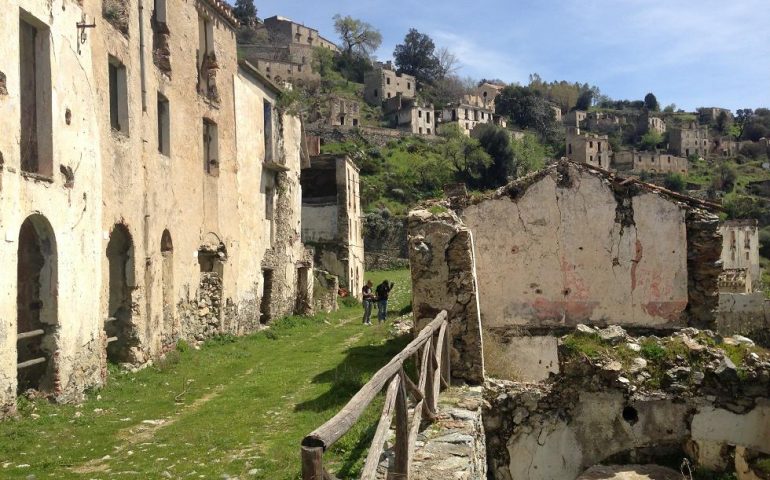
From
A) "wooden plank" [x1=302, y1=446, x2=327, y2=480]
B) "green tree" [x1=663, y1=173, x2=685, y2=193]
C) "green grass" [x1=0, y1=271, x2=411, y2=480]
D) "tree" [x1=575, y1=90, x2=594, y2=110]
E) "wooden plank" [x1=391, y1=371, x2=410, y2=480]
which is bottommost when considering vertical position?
"green grass" [x1=0, y1=271, x2=411, y2=480]

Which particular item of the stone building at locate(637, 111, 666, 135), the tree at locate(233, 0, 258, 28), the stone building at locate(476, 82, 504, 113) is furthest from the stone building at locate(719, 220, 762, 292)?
the tree at locate(233, 0, 258, 28)

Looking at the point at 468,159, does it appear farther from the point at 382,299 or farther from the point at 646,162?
the point at 382,299

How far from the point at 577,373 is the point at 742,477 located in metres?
2.46

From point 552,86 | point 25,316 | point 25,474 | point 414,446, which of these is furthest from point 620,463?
point 552,86

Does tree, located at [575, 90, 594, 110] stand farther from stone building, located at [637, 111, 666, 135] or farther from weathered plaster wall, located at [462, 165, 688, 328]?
weathered plaster wall, located at [462, 165, 688, 328]

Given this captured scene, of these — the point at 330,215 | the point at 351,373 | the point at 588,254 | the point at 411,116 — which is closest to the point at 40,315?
the point at 351,373

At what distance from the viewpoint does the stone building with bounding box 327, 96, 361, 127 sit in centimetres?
8294

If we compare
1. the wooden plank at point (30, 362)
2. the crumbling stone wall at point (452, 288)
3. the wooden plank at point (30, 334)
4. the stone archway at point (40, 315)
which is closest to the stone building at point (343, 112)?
the stone archway at point (40, 315)

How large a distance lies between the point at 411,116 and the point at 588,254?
263 feet

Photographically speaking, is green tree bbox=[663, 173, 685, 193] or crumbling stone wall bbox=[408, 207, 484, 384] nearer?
crumbling stone wall bbox=[408, 207, 484, 384]

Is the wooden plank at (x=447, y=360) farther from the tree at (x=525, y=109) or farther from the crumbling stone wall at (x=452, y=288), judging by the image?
the tree at (x=525, y=109)

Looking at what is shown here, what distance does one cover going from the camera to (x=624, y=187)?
12766 mm

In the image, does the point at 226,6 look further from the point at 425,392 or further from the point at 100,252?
the point at 425,392

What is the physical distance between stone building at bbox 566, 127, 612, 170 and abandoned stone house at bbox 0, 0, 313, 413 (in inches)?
3183
